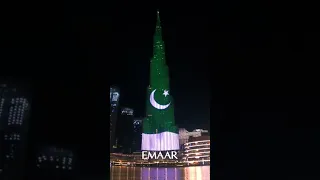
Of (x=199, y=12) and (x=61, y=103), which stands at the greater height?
(x=199, y=12)

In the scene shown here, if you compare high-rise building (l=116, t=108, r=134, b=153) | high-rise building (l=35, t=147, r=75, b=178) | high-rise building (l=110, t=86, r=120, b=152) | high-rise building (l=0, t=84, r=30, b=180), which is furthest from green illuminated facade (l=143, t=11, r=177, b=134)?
high-rise building (l=0, t=84, r=30, b=180)

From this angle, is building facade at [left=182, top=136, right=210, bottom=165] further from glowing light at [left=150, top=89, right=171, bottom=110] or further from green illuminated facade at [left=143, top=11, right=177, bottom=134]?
glowing light at [left=150, top=89, right=171, bottom=110]

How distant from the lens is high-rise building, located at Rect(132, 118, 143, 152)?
112 inches

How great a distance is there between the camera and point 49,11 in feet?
8.80

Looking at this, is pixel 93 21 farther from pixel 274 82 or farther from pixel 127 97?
pixel 274 82

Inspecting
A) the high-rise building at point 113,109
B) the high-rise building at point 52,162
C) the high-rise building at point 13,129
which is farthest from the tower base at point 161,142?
the high-rise building at point 13,129

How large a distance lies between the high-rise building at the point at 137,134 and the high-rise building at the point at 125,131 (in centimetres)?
2

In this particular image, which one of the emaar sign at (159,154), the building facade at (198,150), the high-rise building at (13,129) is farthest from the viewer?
the emaar sign at (159,154)

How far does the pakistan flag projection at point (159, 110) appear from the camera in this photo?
284cm

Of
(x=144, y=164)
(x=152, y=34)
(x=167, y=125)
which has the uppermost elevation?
(x=152, y=34)

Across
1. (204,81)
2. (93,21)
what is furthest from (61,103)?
(204,81)

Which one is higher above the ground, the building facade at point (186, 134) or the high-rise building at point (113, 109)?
the high-rise building at point (113, 109)

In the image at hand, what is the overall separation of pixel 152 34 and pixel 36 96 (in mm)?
971

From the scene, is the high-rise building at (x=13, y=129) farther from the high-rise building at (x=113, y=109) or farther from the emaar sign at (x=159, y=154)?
the emaar sign at (x=159, y=154)
